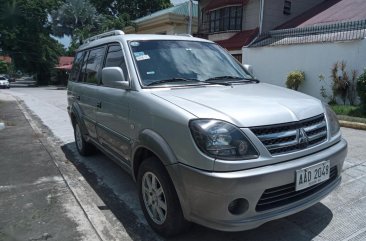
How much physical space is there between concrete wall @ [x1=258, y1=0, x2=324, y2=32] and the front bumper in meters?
16.3

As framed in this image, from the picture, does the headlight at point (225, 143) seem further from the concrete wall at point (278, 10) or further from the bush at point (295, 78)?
the concrete wall at point (278, 10)

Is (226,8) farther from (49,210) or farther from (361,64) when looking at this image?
(49,210)

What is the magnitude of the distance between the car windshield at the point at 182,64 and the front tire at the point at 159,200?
91cm

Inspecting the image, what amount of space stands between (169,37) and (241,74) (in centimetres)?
102

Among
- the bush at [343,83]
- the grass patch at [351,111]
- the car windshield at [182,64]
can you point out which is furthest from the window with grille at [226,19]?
the car windshield at [182,64]

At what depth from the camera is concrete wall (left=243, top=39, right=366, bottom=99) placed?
11094mm

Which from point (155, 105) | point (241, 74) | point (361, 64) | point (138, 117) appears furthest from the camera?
point (361, 64)

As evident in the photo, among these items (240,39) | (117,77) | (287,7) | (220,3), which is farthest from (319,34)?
(117,77)

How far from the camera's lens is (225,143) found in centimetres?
261

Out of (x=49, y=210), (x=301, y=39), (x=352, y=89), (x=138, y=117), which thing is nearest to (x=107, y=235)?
(x=49, y=210)

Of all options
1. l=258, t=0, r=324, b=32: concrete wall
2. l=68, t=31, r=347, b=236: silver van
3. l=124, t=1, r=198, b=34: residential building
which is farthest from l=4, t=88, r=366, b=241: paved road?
l=124, t=1, r=198, b=34: residential building

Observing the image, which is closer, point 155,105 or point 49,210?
point 155,105

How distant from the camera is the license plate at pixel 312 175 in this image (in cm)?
278

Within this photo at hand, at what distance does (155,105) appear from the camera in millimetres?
3148
